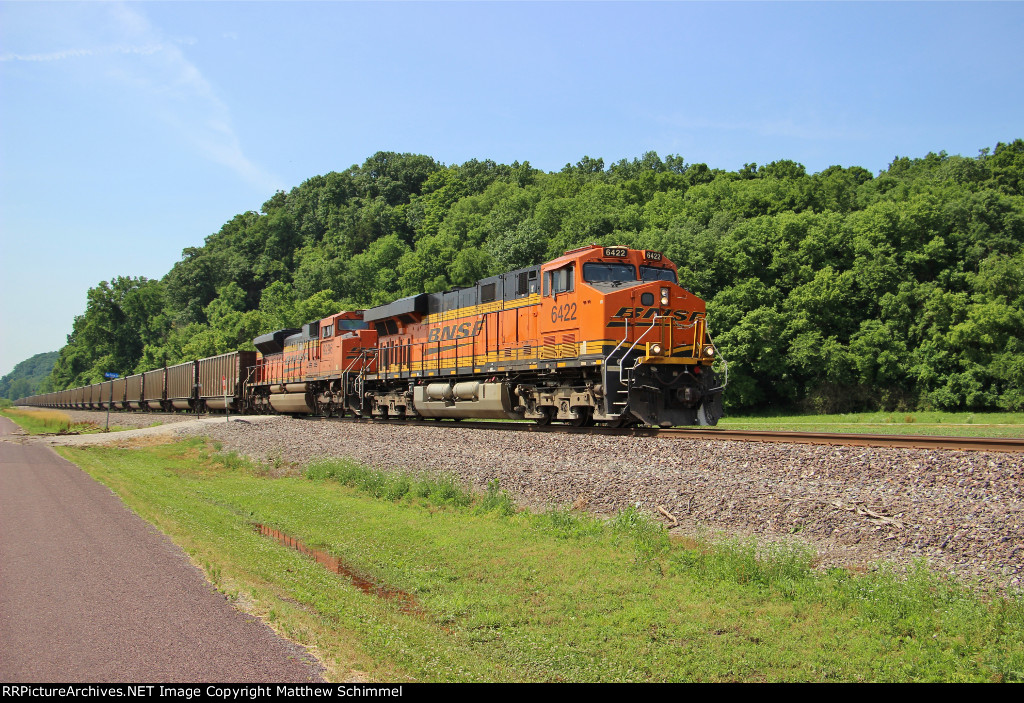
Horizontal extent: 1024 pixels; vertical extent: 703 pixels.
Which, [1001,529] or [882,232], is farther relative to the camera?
[882,232]

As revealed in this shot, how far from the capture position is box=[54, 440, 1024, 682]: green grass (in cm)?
535

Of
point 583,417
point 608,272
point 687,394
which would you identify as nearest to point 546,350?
point 583,417

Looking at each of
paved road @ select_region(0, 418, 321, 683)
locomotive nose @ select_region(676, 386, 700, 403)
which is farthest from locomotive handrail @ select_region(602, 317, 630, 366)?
paved road @ select_region(0, 418, 321, 683)

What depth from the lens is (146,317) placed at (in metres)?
126

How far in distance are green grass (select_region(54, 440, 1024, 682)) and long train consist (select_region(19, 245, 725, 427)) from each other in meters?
5.66

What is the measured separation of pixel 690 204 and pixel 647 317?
48.7 m

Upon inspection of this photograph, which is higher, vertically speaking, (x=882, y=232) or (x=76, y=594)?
(x=882, y=232)

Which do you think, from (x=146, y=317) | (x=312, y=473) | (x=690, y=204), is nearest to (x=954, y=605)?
(x=312, y=473)

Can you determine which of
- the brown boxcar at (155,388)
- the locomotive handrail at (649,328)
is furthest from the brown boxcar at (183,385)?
the locomotive handrail at (649,328)

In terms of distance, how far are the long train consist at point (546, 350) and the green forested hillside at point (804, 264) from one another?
25641mm

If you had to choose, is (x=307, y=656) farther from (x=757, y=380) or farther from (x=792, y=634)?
(x=757, y=380)

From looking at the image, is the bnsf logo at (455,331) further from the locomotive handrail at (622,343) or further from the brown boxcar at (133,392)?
the brown boxcar at (133,392)

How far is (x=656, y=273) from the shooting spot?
17.1 metres

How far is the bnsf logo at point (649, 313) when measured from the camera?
15.5 metres
